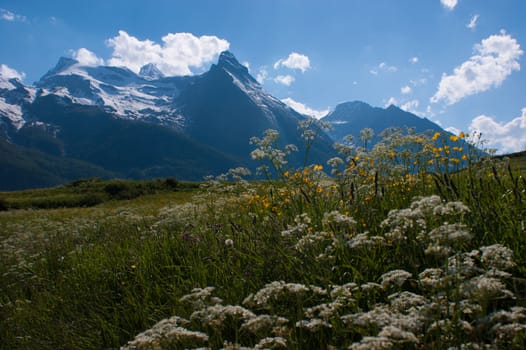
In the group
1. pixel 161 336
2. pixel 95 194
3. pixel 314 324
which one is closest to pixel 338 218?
pixel 314 324

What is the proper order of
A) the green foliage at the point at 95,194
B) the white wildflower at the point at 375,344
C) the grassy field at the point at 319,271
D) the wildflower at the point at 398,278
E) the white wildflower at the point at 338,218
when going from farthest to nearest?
the green foliage at the point at 95,194, the white wildflower at the point at 338,218, the wildflower at the point at 398,278, the grassy field at the point at 319,271, the white wildflower at the point at 375,344

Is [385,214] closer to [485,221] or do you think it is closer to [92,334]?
[485,221]

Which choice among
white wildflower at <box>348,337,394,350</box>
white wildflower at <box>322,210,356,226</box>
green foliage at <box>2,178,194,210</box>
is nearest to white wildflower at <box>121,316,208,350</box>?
white wildflower at <box>348,337,394,350</box>

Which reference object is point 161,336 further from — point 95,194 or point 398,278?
point 95,194

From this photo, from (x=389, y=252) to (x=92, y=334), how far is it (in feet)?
12.9

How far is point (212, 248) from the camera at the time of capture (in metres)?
5.74

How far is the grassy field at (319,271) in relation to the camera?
256cm

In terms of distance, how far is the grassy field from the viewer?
2559mm

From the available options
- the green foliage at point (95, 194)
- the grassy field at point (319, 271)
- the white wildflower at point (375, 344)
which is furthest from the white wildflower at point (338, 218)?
the green foliage at point (95, 194)

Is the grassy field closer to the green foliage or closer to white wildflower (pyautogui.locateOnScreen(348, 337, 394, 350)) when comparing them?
white wildflower (pyautogui.locateOnScreen(348, 337, 394, 350))

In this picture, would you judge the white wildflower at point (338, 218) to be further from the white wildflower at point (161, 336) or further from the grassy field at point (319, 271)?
the white wildflower at point (161, 336)

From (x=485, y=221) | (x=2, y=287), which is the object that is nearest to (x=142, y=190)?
(x=2, y=287)

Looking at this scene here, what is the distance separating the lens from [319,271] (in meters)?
4.02

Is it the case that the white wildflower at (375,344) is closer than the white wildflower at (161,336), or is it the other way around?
the white wildflower at (375,344)
